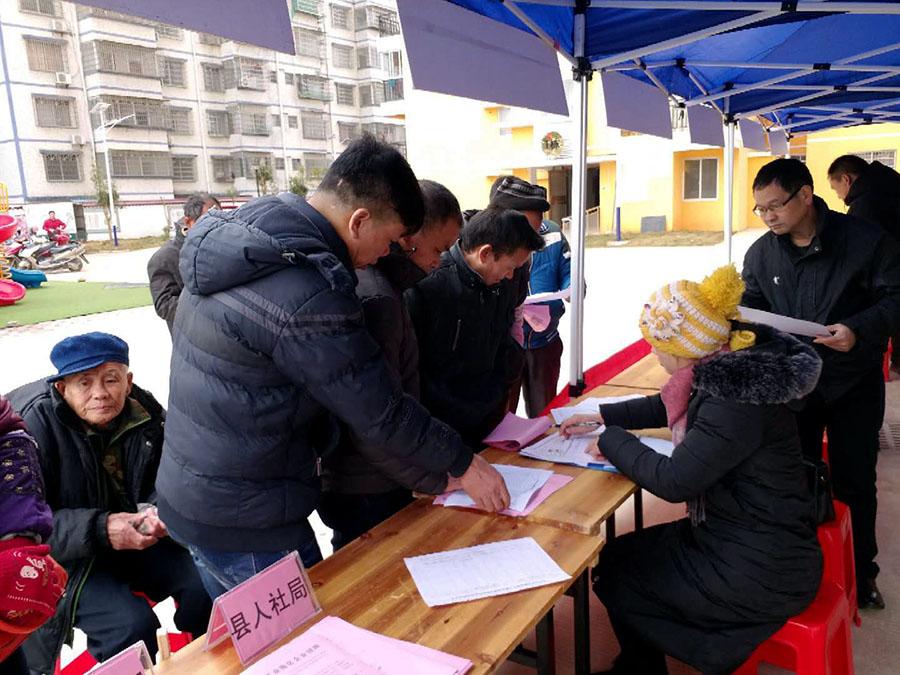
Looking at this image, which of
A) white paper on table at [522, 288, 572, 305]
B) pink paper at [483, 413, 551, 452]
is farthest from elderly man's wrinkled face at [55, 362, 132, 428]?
white paper on table at [522, 288, 572, 305]

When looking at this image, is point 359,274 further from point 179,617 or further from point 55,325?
point 55,325

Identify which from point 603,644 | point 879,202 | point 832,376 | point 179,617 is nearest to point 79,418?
point 179,617

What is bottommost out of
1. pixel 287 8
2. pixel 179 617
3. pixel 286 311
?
pixel 179 617

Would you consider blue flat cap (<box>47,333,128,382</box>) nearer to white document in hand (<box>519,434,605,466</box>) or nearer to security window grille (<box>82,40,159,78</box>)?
white document in hand (<box>519,434,605,466</box>)

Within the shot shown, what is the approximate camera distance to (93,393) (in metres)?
1.77

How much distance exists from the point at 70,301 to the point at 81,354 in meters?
11.5

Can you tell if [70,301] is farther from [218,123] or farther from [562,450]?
[218,123]

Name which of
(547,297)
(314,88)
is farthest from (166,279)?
(314,88)

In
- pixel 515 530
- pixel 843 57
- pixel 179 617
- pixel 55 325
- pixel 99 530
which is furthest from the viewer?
pixel 55 325

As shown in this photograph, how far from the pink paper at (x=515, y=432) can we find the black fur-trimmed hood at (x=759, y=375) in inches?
25.4

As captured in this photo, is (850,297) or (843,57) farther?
(843,57)

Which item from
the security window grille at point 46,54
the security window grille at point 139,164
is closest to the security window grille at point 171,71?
the security window grille at point 139,164

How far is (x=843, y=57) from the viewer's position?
3602 millimetres

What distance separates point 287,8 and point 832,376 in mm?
1972
